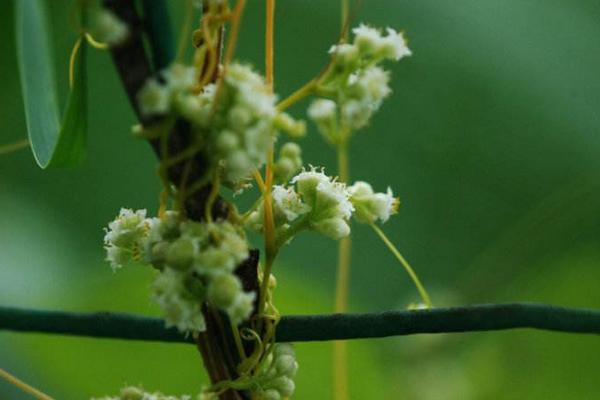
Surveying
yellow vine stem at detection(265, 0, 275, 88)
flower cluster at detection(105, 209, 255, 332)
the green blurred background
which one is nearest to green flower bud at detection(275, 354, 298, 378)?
flower cluster at detection(105, 209, 255, 332)

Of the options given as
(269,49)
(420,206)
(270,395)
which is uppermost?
(420,206)

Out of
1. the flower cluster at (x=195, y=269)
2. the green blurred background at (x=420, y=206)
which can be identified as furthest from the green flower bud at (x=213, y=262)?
the green blurred background at (x=420, y=206)

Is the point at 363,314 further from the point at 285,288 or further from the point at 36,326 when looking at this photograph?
the point at 285,288

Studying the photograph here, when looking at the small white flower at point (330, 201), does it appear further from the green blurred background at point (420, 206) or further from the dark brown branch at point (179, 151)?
the green blurred background at point (420, 206)

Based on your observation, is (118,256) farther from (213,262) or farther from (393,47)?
(393,47)

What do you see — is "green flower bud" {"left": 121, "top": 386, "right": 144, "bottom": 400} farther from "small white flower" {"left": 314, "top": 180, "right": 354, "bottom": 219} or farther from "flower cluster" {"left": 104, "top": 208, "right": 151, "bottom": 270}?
"small white flower" {"left": 314, "top": 180, "right": 354, "bottom": 219}

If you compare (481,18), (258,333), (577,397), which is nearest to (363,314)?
(258,333)

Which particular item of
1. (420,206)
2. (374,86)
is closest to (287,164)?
(374,86)
